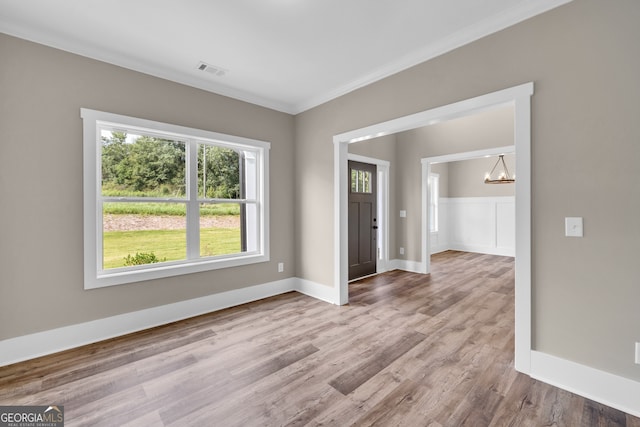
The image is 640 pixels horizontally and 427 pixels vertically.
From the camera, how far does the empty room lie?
6.04 ft

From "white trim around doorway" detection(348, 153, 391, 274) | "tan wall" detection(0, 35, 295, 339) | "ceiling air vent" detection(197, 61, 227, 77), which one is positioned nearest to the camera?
"tan wall" detection(0, 35, 295, 339)

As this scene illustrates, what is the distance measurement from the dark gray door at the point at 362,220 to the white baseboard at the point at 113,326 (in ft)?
6.06

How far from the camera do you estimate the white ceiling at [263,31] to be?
2.14m

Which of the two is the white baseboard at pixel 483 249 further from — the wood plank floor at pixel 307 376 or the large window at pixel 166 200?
the large window at pixel 166 200

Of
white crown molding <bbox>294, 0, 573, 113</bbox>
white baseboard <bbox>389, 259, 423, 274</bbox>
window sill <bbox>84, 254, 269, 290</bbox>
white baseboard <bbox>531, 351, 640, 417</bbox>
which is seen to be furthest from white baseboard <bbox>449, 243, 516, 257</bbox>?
window sill <bbox>84, 254, 269, 290</bbox>

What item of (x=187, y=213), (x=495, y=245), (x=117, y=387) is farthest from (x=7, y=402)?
(x=495, y=245)

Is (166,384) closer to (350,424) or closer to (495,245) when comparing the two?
(350,424)

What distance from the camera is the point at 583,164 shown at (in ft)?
6.35

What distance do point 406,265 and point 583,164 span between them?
4086 mm

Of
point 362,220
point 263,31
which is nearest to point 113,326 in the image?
point 263,31

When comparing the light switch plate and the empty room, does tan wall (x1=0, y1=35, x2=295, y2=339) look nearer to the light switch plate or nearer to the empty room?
the empty room

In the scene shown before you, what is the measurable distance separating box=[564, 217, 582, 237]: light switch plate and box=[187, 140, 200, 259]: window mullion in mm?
3639

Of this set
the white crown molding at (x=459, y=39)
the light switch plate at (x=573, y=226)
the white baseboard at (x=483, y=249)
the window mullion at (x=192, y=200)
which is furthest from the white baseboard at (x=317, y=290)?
the white baseboard at (x=483, y=249)

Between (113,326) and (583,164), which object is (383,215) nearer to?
(583,164)
